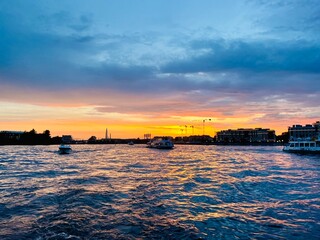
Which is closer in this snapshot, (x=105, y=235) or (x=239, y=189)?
(x=105, y=235)

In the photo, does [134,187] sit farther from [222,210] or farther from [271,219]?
[271,219]

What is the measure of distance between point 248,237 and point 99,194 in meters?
13.2

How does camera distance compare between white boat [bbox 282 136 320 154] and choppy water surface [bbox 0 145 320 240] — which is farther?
white boat [bbox 282 136 320 154]

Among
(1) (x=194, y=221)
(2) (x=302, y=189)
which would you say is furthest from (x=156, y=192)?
(2) (x=302, y=189)

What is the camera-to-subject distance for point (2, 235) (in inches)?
545

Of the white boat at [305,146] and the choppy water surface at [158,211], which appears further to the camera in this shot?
the white boat at [305,146]

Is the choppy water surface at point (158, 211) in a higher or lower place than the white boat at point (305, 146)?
lower

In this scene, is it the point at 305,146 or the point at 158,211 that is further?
the point at 305,146

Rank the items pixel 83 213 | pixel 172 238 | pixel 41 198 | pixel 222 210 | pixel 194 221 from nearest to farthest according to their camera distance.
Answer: pixel 172 238 < pixel 194 221 < pixel 83 213 < pixel 222 210 < pixel 41 198

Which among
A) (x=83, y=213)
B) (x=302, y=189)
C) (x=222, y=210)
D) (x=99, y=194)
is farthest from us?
(x=302, y=189)

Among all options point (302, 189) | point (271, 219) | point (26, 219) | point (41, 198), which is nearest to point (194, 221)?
point (271, 219)

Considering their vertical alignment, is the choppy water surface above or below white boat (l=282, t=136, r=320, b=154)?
below

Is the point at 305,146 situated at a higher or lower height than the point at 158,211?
higher

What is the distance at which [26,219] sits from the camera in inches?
653
